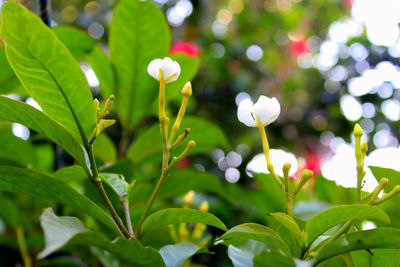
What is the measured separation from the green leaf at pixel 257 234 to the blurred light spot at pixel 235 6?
2540 mm

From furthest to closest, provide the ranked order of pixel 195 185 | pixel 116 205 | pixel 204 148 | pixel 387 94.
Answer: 1. pixel 387 94
2. pixel 204 148
3. pixel 195 185
4. pixel 116 205

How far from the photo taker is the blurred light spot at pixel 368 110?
6.72 feet

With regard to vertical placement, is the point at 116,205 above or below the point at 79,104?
below

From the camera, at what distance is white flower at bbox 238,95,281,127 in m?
0.45

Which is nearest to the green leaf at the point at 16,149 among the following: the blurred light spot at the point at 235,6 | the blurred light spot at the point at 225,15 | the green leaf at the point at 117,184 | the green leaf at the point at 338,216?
the green leaf at the point at 117,184

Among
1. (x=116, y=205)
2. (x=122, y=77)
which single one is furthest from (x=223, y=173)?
(x=116, y=205)

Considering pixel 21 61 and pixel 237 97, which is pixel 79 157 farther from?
pixel 237 97

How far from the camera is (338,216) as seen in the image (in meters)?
0.39

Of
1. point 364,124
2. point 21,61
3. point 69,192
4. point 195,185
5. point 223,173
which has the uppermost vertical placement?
point 21,61

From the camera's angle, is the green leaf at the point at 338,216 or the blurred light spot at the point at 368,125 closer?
the green leaf at the point at 338,216

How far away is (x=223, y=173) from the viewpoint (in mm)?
1714

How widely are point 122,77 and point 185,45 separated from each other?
2.95 feet

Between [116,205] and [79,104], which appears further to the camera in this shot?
[116,205]

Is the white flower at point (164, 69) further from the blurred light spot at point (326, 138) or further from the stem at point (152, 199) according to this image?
the blurred light spot at point (326, 138)
